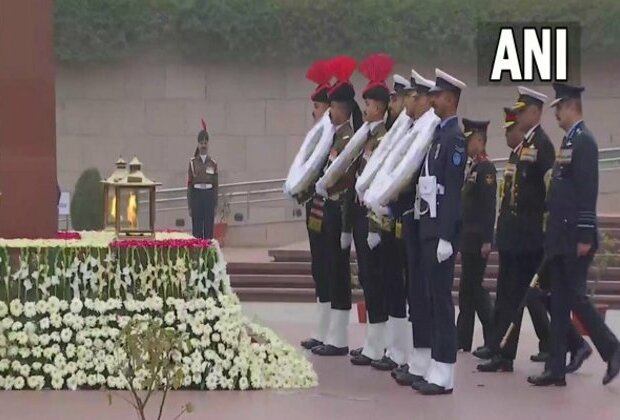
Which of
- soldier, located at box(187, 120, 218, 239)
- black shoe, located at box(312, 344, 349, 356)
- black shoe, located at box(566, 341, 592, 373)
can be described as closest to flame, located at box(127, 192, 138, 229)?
black shoe, located at box(312, 344, 349, 356)

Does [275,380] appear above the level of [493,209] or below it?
below

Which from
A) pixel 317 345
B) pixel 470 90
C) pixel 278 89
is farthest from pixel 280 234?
pixel 317 345

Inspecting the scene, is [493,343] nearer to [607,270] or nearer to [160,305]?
[160,305]

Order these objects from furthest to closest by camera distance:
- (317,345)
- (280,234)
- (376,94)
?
(280,234) < (317,345) < (376,94)

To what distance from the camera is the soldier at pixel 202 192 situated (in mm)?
19406

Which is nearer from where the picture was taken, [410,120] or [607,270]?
[410,120]

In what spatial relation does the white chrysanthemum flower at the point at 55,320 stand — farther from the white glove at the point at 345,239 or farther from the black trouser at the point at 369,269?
the white glove at the point at 345,239

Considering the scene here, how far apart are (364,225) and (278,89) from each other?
584 inches

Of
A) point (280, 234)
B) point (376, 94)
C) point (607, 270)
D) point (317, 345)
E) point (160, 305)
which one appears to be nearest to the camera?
point (160, 305)

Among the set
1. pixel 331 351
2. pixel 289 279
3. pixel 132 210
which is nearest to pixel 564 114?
pixel 331 351

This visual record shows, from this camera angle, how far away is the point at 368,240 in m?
8.77

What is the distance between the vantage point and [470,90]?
77.3 ft

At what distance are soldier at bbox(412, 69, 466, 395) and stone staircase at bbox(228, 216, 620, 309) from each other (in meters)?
6.64

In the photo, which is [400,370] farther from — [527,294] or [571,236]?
[571,236]
